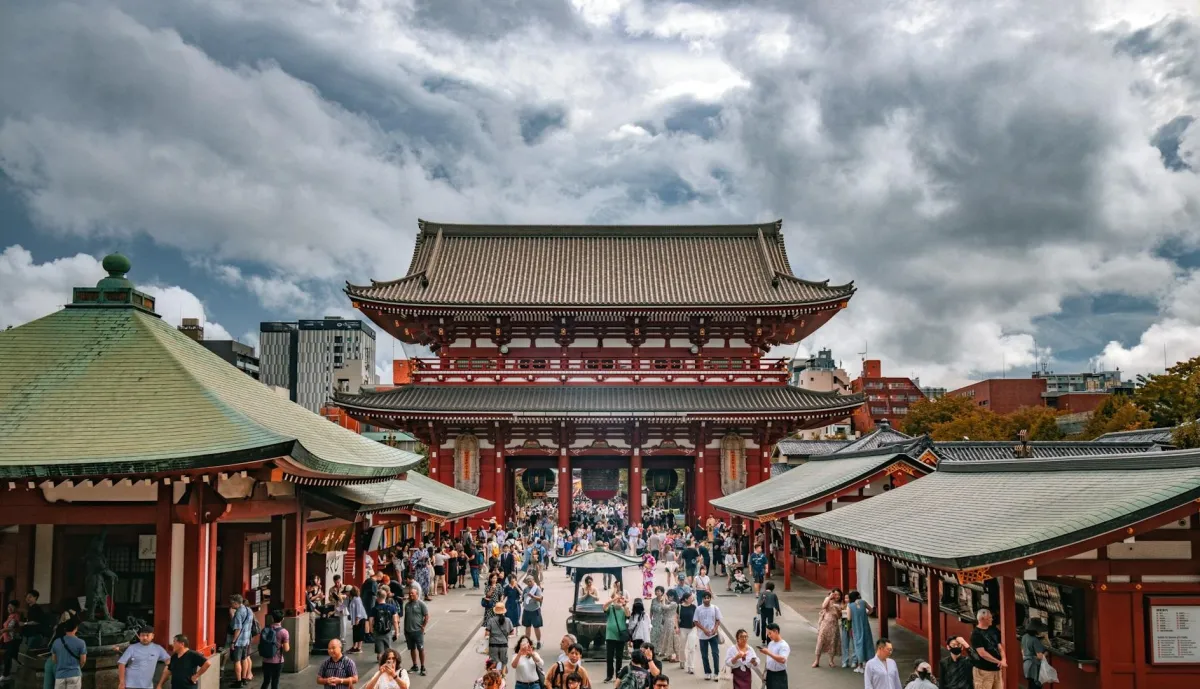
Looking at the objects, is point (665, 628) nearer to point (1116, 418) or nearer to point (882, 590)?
point (882, 590)

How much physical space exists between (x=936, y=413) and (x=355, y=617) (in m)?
80.7

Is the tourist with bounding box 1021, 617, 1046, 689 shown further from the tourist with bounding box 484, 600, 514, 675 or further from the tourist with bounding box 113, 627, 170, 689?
the tourist with bounding box 113, 627, 170, 689

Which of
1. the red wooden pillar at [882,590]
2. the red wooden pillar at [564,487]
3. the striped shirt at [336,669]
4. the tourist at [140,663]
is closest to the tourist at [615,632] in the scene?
the striped shirt at [336,669]

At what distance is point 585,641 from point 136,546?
9372 millimetres

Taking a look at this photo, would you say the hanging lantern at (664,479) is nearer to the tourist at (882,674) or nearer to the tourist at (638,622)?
the tourist at (638,622)

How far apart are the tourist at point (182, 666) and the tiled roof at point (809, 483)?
1741 cm

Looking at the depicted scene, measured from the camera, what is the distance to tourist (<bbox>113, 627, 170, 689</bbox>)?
1294cm

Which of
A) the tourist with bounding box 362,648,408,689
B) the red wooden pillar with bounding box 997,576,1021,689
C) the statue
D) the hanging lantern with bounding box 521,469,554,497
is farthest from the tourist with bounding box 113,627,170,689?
the hanging lantern with bounding box 521,469,554,497

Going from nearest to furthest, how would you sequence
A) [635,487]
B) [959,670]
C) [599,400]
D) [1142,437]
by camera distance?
1. [959,670]
2. [599,400]
3. [635,487]
4. [1142,437]

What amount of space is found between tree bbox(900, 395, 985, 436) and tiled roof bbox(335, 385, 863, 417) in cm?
4909

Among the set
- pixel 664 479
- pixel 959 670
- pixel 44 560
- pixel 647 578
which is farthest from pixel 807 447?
pixel 44 560

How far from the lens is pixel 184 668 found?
43.4ft

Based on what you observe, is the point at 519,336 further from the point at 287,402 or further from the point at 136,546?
the point at 136,546

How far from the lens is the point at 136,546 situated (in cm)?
1836
